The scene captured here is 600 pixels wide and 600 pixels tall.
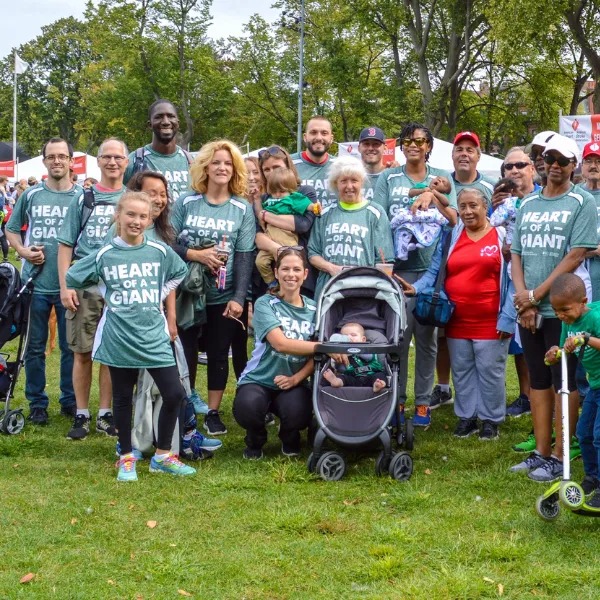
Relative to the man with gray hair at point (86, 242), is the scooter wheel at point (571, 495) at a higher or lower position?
lower

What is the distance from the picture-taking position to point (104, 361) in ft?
17.8

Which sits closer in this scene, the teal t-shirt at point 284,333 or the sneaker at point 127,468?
the sneaker at point 127,468

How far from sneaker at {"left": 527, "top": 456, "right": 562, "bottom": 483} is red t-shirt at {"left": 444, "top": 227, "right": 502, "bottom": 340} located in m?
1.16

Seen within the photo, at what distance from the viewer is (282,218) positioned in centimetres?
629

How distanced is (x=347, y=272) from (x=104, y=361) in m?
1.71

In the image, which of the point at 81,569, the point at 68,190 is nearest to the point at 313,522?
the point at 81,569

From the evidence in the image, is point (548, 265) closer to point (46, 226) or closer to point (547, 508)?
point (547, 508)

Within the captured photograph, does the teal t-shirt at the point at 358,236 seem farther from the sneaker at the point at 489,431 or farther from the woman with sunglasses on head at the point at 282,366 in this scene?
the sneaker at the point at 489,431

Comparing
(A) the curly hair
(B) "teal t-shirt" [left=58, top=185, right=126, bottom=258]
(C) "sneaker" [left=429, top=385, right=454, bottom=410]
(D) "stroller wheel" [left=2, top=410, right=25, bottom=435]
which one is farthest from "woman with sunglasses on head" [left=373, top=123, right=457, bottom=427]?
(D) "stroller wheel" [left=2, top=410, right=25, bottom=435]

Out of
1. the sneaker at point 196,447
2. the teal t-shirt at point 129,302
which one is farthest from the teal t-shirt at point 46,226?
the sneaker at point 196,447

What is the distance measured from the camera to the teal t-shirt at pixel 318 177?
6781 mm

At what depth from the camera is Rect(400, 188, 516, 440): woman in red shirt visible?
6250 millimetres

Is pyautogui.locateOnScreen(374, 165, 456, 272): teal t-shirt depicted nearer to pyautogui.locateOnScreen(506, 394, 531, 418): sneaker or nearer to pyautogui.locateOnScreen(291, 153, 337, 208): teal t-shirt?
pyautogui.locateOnScreen(291, 153, 337, 208): teal t-shirt

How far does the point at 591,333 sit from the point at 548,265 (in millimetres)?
833
